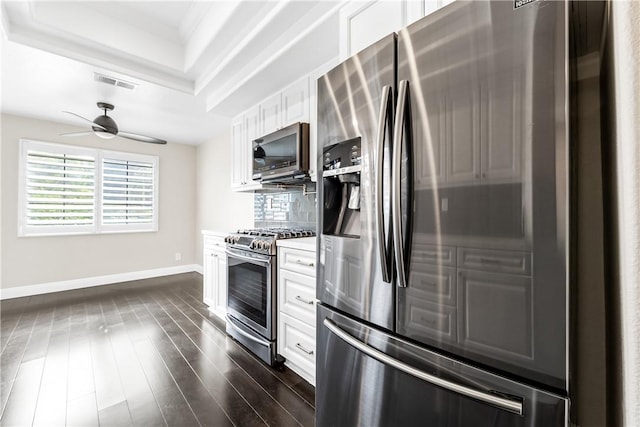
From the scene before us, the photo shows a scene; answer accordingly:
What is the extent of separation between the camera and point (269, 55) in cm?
232

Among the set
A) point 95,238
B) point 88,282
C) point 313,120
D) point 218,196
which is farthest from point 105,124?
A: point 88,282

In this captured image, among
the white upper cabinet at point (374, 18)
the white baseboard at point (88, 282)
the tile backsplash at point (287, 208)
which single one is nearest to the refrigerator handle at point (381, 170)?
the white upper cabinet at point (374, 18)

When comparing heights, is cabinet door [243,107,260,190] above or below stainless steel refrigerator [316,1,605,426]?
above

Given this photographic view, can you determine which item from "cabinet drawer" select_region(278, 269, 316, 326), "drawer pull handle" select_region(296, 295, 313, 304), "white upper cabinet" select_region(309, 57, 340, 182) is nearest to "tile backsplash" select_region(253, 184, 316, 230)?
"white upper cabinet" select_region(309, 57, 340, 182)

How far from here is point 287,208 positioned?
332 cm

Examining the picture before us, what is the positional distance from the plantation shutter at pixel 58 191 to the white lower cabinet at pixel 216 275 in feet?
8.61

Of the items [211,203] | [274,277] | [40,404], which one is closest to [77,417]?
[40,404]

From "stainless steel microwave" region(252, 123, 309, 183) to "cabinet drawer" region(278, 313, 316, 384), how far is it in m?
1.19

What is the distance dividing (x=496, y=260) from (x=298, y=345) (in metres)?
1.62

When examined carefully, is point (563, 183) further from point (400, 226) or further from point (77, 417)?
point (77, 417)

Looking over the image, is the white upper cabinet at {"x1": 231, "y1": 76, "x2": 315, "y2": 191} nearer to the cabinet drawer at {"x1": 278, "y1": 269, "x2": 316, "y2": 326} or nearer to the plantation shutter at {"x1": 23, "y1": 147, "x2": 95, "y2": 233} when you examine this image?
the cabinet drawer at {"x1": 278, "y1": 269, "x2": 316, "y2": 326}

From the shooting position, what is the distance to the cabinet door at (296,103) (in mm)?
2506

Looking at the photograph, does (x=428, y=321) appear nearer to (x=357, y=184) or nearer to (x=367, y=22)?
(x=357, y=184)

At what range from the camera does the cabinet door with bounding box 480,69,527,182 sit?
0.75 meters
